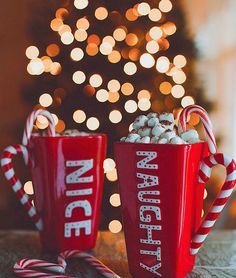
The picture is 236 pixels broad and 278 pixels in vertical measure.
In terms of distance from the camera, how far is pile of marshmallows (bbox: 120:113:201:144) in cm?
85

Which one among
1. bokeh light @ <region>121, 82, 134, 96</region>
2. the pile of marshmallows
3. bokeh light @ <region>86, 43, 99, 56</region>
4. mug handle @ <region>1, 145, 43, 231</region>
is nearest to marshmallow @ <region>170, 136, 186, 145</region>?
the pile of marshmallows

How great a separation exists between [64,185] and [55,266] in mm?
A: 188

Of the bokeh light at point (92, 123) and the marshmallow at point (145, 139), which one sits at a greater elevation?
the marshmallow at point (145, 139)

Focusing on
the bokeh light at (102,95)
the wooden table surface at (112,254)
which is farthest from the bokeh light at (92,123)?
the wooden table surface at (112,254)

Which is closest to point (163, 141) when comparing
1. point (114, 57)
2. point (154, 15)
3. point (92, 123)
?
point (92, 123)

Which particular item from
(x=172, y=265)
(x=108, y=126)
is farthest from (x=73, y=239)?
(x=108, y=126)

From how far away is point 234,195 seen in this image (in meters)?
2.28

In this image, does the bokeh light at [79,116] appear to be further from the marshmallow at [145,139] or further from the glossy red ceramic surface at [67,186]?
the marshmallow at [145,139]

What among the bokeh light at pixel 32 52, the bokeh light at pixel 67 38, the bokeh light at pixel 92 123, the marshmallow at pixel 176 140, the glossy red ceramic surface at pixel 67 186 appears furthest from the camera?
the bokeh light at pixel 32 52

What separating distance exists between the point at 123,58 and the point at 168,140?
1589 mm

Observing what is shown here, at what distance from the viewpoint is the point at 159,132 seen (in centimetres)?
86

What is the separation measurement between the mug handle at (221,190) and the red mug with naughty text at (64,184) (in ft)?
0.88

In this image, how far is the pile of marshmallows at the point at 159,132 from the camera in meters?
0.85

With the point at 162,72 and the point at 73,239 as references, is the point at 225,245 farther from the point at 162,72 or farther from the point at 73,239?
the point at 162,72
